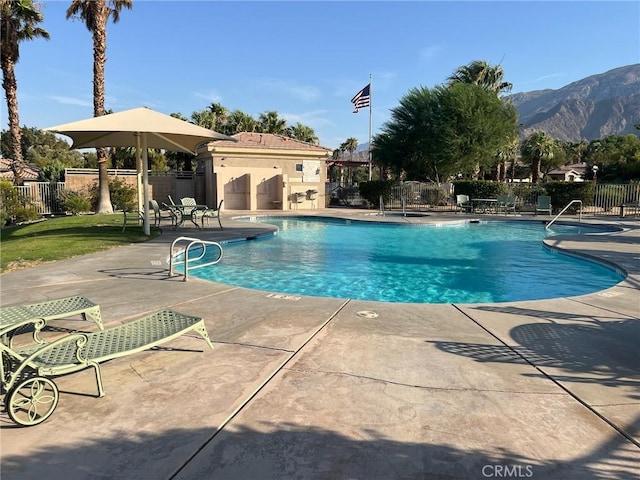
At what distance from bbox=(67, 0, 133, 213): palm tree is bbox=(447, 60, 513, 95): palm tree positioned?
27.8 meters

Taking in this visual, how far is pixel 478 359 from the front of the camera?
370cm

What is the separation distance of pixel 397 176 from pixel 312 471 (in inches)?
1349

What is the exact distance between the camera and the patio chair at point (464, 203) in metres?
24.4

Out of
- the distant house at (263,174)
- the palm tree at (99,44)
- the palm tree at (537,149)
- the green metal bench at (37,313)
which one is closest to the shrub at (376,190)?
the distant house at (263,174)

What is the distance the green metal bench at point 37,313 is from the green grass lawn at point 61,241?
4598 mm

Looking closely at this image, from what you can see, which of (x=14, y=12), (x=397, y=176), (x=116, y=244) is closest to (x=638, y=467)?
(x=116, y=244)

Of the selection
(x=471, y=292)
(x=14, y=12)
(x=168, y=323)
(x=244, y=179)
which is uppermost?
(x=14, y=12)

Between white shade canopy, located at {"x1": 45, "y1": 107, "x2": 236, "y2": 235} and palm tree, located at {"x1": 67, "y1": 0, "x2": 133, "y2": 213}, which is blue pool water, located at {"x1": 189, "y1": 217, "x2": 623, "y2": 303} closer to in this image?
white shade canopy, located at {"x1": 45, "y1": 107, "x2": 236, "y2": 235}

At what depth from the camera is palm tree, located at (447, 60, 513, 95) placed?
3747 centimetres

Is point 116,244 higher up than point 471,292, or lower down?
higher up

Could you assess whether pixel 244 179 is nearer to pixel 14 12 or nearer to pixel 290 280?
pixel 14 12

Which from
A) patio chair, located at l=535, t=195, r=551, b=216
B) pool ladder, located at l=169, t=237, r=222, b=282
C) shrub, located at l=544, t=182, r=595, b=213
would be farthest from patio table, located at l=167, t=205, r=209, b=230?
shrub, located at l=544, t=182, r=595, b=213

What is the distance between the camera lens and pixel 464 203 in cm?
2492

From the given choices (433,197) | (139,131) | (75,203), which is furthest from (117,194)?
(433,197)
